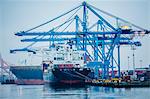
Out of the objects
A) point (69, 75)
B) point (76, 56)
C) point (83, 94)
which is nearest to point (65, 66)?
point (69, 75)

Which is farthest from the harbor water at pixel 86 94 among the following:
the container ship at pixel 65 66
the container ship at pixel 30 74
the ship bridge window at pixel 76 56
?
the container ship at pixel 30 74

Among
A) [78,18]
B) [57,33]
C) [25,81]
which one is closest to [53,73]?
[57,33]

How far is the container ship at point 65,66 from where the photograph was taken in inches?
2409

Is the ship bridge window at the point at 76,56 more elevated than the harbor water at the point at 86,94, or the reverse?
the ship bridge window at the point at 76,56

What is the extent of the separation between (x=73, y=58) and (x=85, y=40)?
3.92 meters

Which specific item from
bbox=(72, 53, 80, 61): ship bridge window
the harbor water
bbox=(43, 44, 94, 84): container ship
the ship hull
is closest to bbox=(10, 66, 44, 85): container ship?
bbox=(43, 44, 94, 84): container ship

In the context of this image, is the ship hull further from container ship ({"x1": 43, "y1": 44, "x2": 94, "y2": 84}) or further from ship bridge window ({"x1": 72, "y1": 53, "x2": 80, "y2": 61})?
ship bridge window ({"x1": 72, "y1": 53, "x2": 80, "y2": 61})

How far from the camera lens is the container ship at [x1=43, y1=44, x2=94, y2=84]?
61188mm

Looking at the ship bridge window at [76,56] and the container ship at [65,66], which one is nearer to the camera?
the container ship at [65,66]

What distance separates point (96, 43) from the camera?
64125 mm

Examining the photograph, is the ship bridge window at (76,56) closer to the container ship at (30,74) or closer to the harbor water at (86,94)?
the harbor water at (86,94)

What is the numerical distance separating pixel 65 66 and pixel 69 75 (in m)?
2.45

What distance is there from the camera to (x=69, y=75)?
200 feet

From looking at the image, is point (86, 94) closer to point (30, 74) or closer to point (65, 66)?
point (65, 66)
